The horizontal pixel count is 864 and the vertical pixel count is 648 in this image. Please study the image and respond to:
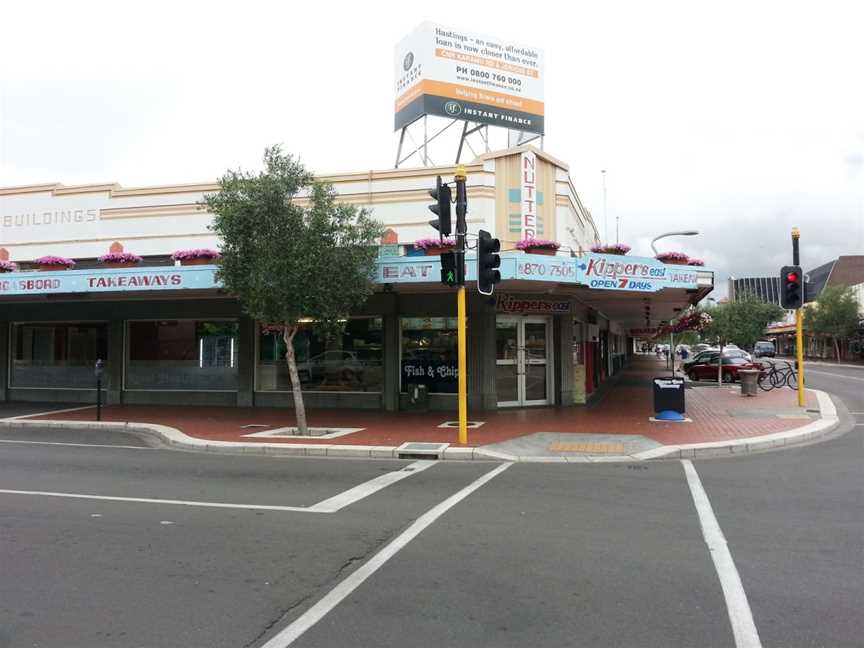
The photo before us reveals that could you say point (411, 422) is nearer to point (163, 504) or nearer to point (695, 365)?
point (163, 504)

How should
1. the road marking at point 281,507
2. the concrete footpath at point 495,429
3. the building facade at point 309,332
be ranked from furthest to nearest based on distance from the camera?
1. the building facade at point 309,332
2. the concrete footpath at point 495,429
3. the road marking at point 281,507

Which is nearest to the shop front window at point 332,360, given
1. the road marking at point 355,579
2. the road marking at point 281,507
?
the road marking at point 281,507

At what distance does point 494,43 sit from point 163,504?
1975cm

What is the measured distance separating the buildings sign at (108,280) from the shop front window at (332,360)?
3.23 metres

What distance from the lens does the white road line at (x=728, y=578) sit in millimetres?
4125

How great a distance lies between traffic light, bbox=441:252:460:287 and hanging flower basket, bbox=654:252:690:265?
6781 mm

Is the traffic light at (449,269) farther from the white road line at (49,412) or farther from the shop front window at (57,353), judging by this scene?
the shop front window at (57,353)

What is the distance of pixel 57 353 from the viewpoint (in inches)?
846

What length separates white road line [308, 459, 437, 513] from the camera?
7668mm

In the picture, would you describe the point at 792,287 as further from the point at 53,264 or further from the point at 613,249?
the point at 53,264

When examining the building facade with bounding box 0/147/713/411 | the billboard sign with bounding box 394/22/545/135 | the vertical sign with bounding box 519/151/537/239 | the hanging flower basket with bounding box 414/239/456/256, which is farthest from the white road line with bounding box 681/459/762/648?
the billboard sign with bounding box 394/22/545/135

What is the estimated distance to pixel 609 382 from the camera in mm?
28516

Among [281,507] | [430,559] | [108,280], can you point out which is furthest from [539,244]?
[108,280]

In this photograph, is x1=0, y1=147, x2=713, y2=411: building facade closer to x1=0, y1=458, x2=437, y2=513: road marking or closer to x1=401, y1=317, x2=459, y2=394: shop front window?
x1=401, y1=317, x2=459, y2=394: shop front window
